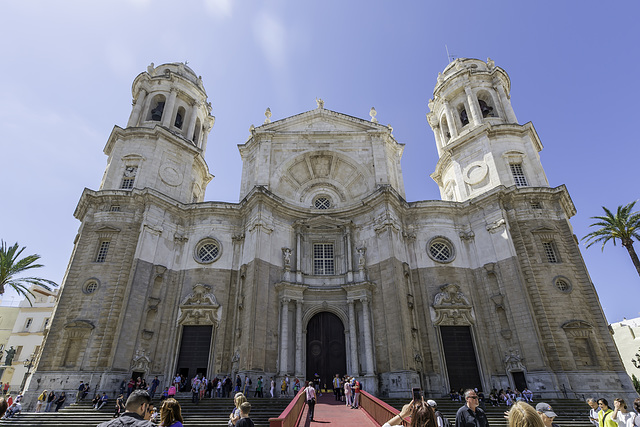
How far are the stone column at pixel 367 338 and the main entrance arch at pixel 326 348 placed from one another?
187 cm

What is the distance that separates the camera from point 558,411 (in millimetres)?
17688

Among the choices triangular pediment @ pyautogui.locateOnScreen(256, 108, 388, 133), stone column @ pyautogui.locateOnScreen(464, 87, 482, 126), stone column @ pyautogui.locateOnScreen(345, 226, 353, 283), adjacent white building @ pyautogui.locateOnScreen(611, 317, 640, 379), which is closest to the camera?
stone column @ pyautogui.locateOnScreen(345, 226, 353, 283)

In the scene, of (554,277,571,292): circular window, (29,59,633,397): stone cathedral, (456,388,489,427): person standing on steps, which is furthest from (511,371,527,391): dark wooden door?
(456,388,489,427): person standing on steps

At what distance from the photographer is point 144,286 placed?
23.6 meters

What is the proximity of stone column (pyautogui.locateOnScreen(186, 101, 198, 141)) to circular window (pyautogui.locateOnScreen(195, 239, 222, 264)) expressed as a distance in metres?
11.2

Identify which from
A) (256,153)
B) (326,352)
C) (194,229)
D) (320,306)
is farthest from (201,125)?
(326,352)

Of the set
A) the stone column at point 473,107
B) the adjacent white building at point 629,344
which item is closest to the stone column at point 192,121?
the stone column at point 473,107

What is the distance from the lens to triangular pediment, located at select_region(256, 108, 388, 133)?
32188mm

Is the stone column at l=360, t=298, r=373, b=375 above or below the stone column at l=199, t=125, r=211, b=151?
below

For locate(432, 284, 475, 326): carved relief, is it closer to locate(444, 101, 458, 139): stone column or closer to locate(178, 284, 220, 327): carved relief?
locate(178, 284, 220, 327): carved relief

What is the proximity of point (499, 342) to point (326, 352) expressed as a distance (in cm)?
1119

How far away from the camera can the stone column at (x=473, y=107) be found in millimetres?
31719

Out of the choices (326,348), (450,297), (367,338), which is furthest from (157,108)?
(450,297)

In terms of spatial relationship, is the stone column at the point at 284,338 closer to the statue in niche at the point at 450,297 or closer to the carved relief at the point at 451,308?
the carved relief at the point at 451,308
